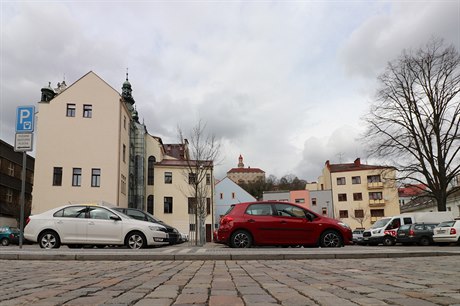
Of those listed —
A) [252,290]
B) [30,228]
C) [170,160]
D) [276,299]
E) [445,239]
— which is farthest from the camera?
[170,160]

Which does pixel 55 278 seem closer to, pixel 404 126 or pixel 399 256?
pixel 399 256

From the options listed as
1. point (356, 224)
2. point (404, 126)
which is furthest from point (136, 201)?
point (356, 224)

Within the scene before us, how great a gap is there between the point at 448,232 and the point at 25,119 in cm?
2004

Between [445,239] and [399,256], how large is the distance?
13.1 m

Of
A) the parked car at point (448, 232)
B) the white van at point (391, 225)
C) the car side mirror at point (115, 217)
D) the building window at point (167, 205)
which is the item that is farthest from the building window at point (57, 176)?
the parked car at point (448, 232)

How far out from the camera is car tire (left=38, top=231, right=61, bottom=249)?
12.7 meters

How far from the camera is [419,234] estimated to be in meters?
23.8

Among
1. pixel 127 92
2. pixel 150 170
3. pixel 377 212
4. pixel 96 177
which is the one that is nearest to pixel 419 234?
pixel 96 177

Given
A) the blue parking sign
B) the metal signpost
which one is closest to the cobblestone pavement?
the metal signpost

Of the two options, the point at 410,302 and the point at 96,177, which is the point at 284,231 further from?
the point at 96,177

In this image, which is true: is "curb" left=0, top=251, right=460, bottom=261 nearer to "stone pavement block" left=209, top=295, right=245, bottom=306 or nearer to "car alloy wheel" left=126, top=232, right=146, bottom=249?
"car alloy wheel" left=126, top=232, right=146, bottom=249

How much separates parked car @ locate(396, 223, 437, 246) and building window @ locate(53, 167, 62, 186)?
2758 centimetres

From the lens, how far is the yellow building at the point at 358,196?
6581cm

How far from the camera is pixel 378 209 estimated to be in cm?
6650
